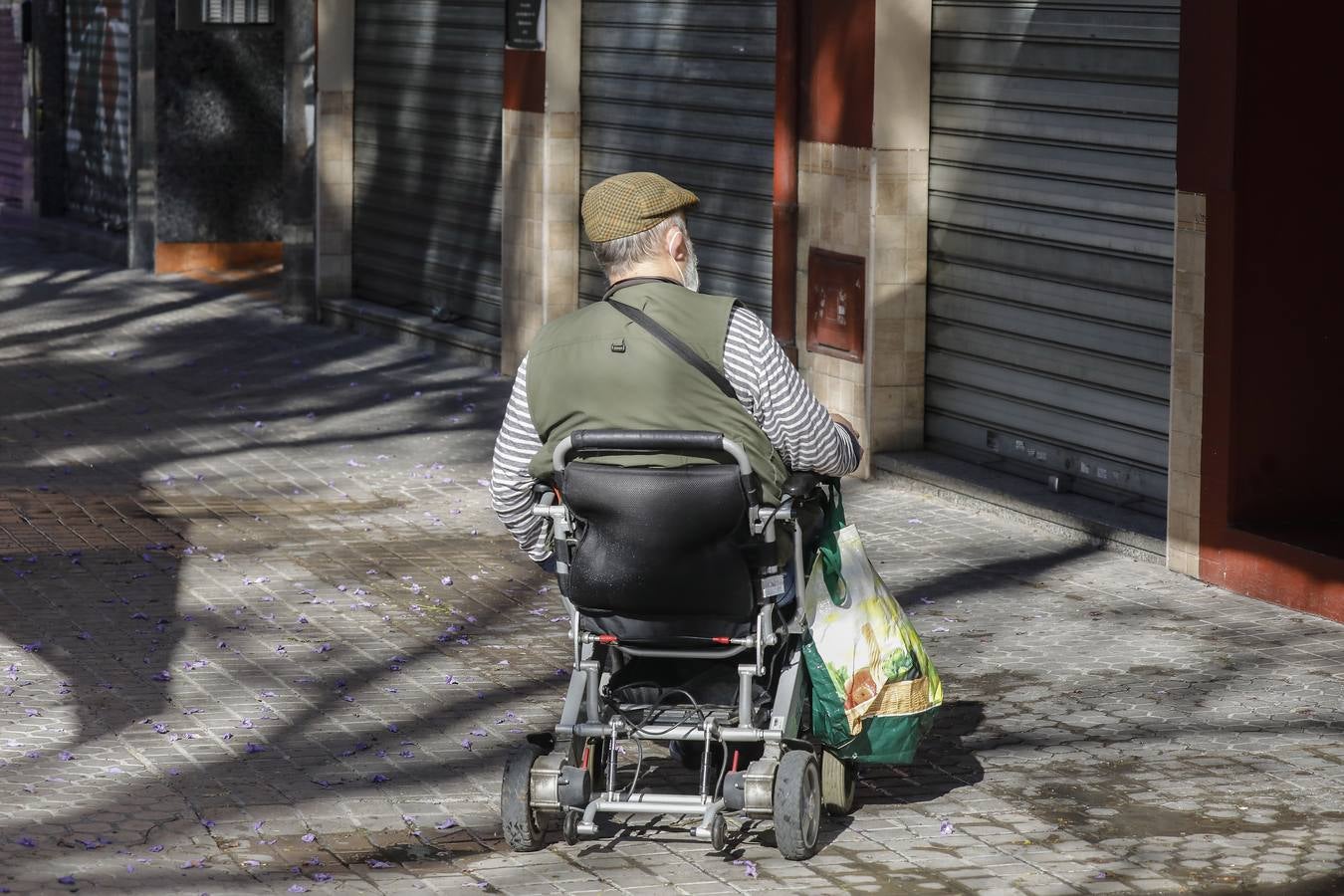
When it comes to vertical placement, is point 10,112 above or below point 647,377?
above

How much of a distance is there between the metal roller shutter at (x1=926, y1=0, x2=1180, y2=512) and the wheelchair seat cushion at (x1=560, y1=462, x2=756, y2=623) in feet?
14.9

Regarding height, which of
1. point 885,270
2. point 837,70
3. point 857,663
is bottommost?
point 857,663

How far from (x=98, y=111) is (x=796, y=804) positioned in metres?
19.0

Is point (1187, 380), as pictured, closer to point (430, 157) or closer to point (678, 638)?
point (678, 638)

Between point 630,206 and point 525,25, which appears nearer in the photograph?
point 630,206

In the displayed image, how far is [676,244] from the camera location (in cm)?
547

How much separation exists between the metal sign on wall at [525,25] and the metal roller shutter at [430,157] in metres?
0.84

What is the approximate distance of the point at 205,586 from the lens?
8.81m

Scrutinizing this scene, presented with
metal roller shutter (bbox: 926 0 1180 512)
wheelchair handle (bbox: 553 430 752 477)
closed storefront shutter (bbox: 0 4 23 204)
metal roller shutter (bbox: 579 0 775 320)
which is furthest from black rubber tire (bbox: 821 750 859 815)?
closed storefront shutter (bbox: 0 4 23 204)

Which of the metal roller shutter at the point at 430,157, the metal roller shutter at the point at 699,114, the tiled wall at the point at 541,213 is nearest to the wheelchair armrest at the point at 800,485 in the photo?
the metal roller shutter at the point at 699,114

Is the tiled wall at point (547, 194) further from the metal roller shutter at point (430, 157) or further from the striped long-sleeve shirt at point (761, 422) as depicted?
the striped long-sleeve shirt at point (761, 422)

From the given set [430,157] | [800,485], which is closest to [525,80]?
[430,157]

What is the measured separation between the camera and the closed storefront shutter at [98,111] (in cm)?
2188

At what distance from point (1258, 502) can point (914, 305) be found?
105 inches
